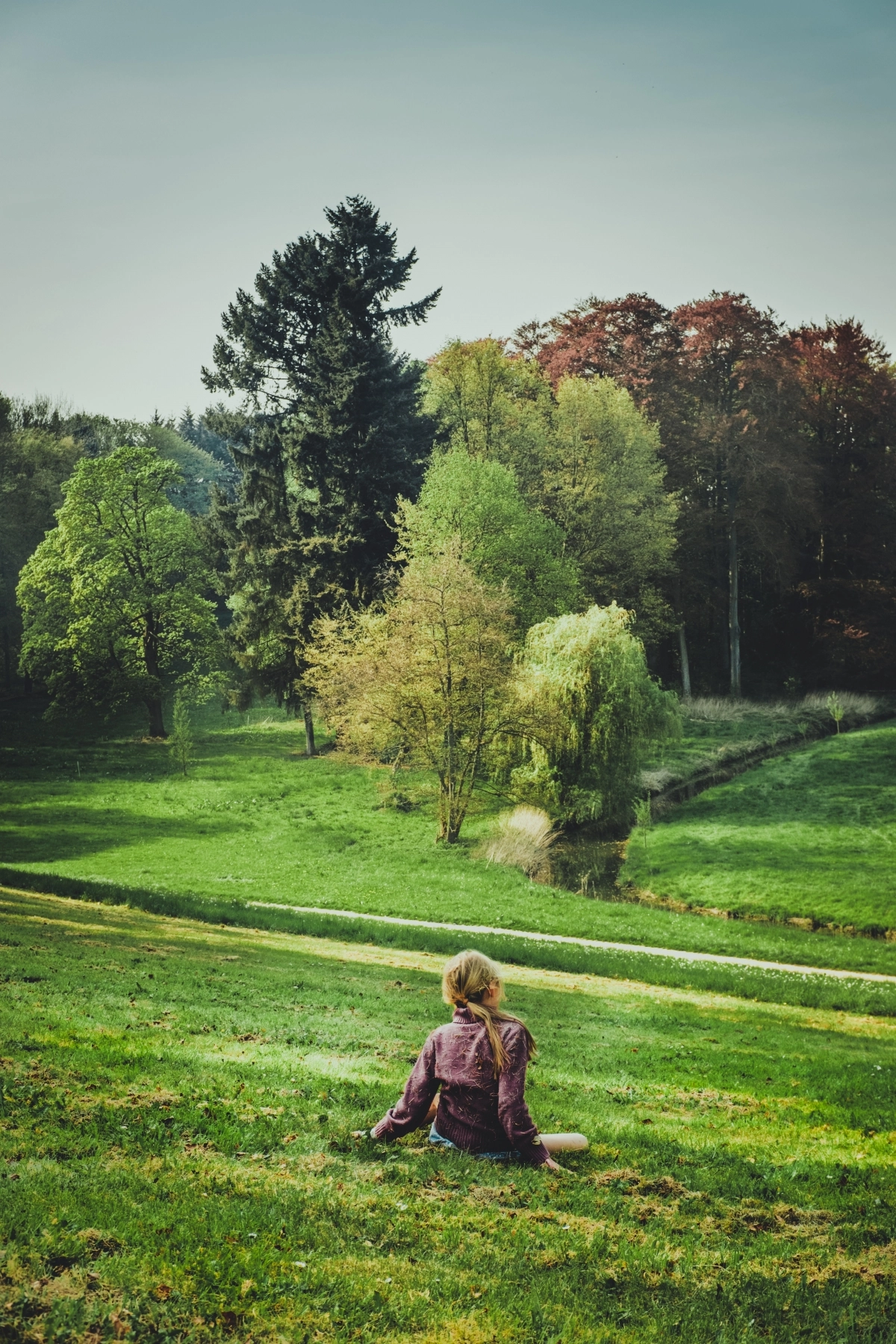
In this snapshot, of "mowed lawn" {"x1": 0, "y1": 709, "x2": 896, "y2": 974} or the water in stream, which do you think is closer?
"mowed lawn" {"x1": 0, "y1": 709, "x2": 896, "y2": 974}

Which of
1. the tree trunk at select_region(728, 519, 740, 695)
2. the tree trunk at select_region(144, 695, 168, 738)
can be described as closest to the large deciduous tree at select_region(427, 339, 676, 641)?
the tree trunk at select_region(728, 519, 740, 695)

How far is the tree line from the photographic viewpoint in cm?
3250

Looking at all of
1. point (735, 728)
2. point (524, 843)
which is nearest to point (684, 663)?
point (735, 728)

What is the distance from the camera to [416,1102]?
21.6 ft

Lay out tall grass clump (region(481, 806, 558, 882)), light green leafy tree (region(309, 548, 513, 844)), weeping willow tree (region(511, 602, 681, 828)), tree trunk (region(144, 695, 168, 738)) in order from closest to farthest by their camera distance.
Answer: tall grass clump (region(481, 806, 558, 882)) < light green leafy tree (region(309, 548, 513, 844)) < weeping willow tree (region(511, 602, 681, 828)) < tree trunk (region(144, 695, 168, 738))

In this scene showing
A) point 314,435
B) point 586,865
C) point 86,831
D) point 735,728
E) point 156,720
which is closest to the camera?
point 586,865

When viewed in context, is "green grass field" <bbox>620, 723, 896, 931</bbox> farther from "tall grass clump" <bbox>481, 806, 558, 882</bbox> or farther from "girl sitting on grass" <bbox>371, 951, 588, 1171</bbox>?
"girl sitting on grass" <bbox>371, 951, 588, 1171</bbox>

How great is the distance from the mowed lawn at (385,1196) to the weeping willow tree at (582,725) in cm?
2103

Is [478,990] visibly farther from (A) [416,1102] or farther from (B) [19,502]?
(B) [19,502]

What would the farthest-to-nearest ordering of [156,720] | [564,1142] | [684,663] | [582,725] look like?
1. [684,663]
2. [156,720]
3. [582,725]
4. [564,1142]

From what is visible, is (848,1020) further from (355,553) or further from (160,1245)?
(355,553)

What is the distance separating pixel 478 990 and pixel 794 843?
26.1 meters

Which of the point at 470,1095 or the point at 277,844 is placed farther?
the point at 277,844

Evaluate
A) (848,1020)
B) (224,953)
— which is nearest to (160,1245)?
(224,953)
